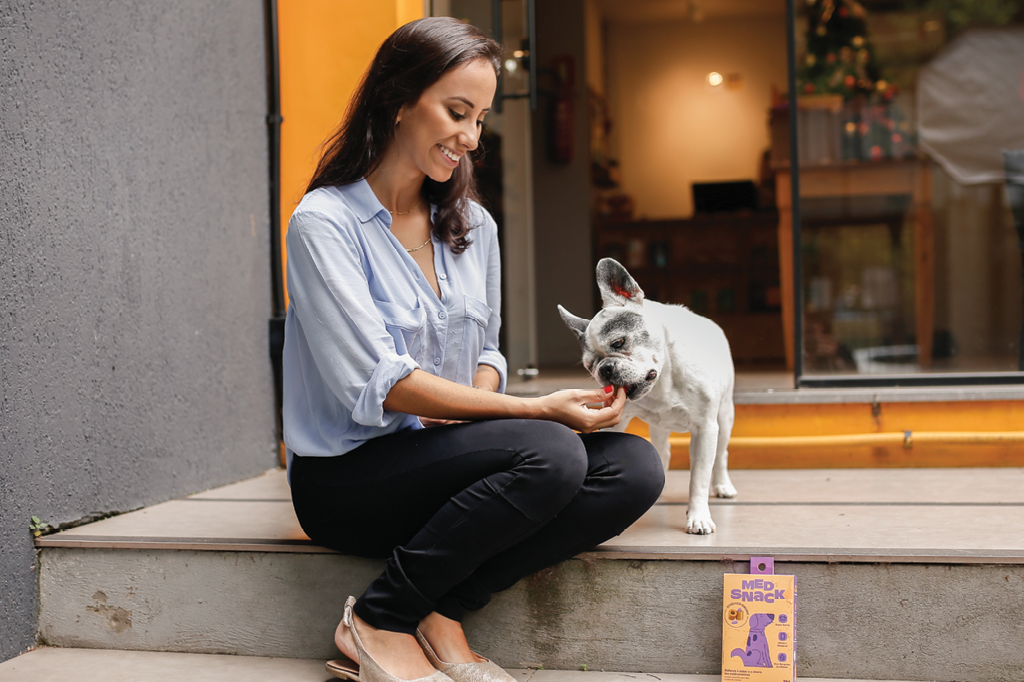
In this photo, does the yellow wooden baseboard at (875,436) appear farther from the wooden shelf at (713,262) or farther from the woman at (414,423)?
the wooden shelf at (713,262)

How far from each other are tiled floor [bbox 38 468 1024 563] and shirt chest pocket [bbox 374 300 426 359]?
19.5 inches

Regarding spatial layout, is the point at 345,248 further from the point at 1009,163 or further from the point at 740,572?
the point at 1009,163

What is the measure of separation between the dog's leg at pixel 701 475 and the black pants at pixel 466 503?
18 cm

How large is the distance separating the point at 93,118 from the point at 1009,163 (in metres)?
4.58

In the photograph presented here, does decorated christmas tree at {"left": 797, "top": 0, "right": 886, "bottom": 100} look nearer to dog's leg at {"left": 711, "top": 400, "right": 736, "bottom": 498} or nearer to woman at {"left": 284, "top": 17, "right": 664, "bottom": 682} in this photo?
dog's leg at {"left": 711, "top": 400, "right": 736, "bottom": 498}

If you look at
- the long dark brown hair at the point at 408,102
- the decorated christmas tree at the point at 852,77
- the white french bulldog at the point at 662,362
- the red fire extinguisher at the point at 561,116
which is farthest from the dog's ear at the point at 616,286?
the decorated christmas tree at the point at 852,77

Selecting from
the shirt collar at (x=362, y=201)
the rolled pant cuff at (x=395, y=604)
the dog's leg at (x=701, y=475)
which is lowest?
the rolled pant cuff at (x=395, y=604)

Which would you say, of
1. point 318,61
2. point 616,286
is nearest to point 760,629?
point 616,286

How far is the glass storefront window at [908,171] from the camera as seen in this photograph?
4852mm

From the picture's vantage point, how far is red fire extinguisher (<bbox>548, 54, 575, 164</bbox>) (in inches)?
213

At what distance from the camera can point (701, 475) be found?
5.92ft

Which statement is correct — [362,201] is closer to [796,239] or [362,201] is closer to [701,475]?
[701,475]

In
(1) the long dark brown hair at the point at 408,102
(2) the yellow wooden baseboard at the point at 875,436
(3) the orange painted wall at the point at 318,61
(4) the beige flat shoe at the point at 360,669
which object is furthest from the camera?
(3) the orange painted wall at the point at 318,61

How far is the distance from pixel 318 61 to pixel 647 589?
2120mm
